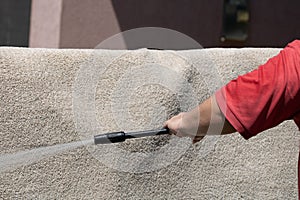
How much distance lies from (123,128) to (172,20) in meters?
2.99

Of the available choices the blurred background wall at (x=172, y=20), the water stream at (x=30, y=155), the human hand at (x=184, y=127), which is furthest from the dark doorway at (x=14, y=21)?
the human hand at (x=184, y=127)

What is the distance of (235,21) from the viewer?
6.81 m

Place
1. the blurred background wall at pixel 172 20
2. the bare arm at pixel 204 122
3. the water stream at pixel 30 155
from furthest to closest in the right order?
the blurred background wall at pixel 172 20
the water stream at pixel 30 155
the bare arm at pixel 204 122

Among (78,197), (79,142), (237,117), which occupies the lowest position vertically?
(78,197)

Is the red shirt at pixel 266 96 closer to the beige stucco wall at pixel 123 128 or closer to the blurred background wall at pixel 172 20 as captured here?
the beige stucco wall at pixel 123 128

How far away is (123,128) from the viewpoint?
12.2 ft

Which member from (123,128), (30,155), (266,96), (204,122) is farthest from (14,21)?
(266,96)

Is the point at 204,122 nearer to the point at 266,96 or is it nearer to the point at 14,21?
the point at 266,96

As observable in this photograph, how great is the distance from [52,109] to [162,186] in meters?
0.76

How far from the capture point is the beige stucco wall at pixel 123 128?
11.4 ft

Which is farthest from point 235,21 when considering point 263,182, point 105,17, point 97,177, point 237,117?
point 237,117

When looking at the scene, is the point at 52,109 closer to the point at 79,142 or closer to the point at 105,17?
the point at 79,142

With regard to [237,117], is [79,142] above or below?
below

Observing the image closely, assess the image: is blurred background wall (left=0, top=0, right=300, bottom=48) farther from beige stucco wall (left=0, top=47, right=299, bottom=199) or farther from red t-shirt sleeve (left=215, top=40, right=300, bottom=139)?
red t-shirt sleeve (left=215, top=40, right=300, bottom=139)
